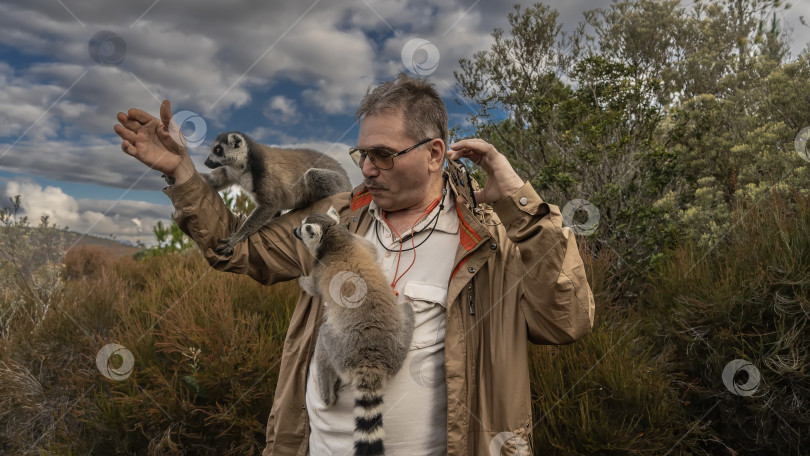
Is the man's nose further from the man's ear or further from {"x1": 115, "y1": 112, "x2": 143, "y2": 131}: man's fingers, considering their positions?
{"x1": 115, "y1": 112, "x2": 143, "y2": 131}: man's fingers

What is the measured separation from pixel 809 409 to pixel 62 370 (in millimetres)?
9042

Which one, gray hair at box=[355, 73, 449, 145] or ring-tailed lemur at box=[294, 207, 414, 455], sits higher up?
gray hair at box=[355, 73, 449, 145]

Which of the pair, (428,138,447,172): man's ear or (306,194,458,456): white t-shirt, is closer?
(306,194,458,456): white t-shirt

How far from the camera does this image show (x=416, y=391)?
3016mm

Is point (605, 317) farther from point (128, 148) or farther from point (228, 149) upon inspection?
point (128, 148)

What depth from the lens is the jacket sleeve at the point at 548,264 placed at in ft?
9.38

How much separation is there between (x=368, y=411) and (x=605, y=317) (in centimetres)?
433

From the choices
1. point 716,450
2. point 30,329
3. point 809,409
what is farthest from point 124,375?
point 809,409

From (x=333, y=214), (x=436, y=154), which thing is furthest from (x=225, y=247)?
(x=436, y=154)

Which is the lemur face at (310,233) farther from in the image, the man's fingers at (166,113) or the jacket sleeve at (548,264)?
the jacket sleeve at (548,264)

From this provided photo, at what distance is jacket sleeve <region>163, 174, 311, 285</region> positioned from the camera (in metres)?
3.16

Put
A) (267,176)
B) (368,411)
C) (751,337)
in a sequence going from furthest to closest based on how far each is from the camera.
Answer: (751,337) → (267,176) → (368,411)

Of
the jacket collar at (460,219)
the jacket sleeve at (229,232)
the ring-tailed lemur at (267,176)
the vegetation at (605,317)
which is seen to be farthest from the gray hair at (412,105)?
the vegetation at (605,317)

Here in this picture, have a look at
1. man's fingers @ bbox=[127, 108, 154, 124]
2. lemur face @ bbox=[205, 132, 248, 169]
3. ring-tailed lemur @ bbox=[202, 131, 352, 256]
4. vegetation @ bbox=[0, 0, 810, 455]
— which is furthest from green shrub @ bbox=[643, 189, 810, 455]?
man's fingers @ bbox=[127, 108, 154, 124]
